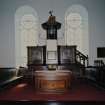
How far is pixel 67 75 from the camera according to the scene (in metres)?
4.70

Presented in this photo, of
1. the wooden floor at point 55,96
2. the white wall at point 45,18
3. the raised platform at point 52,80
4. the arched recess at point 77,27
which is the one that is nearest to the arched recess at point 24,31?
the white wall at point 45,18

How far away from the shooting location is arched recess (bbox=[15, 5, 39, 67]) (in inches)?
467

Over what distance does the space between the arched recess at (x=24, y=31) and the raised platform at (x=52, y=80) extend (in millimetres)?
7209

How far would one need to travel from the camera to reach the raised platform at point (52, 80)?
4605 millimetres

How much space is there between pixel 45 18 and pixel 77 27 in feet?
6.44

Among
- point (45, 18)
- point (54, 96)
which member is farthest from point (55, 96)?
point (45, 18)

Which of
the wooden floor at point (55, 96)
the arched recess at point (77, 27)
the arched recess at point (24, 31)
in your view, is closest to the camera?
the wooden floor at point (55, 96)

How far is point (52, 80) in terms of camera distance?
461 cm

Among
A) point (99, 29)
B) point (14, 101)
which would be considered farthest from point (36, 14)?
point (14, 101)

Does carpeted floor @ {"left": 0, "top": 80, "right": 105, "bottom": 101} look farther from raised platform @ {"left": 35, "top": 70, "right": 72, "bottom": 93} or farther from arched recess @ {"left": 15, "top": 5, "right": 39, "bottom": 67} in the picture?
arched recess @ {"left": 15, "top": 5, "right": 39, "bottom": 67}

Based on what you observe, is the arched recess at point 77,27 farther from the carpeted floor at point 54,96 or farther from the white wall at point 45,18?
the carpeted floor at point 54,96

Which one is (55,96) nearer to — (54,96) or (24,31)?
(54,96)

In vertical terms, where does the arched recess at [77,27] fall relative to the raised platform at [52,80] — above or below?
above

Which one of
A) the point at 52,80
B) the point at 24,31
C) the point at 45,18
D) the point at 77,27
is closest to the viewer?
the point at 52,80
